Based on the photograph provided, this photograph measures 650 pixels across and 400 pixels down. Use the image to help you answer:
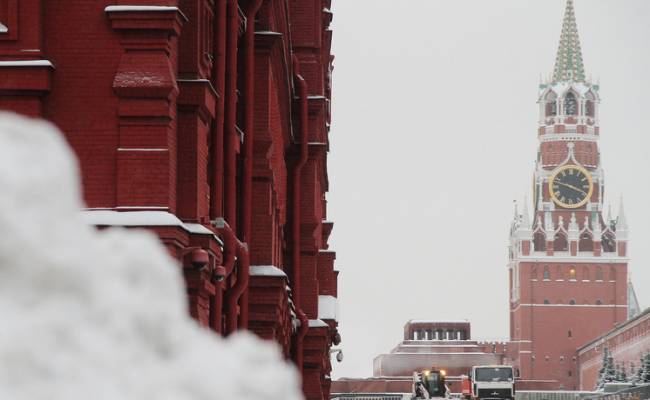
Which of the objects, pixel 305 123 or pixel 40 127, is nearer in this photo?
pixel 40 127

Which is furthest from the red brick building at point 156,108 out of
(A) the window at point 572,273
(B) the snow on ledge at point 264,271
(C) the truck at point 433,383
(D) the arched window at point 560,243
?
(D) the arched window at point 560,243

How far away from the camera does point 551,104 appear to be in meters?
174

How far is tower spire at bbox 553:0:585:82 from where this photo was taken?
17775cm

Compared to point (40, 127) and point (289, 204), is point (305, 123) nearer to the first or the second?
point (289, 204)

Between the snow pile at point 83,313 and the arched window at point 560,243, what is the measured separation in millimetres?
169560

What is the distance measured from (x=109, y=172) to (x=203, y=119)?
1576 mm

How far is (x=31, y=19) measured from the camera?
8.16m

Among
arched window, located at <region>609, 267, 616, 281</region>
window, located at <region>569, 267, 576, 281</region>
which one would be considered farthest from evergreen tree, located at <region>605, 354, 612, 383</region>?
arched window, located at <region>609, 267, 616, 281</region>

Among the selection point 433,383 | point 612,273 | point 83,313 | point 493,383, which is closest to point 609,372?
point 493,383

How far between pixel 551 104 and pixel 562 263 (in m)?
18.9

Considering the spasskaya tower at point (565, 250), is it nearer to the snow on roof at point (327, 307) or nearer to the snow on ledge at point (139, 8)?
the snow on roof at point (327, 307)

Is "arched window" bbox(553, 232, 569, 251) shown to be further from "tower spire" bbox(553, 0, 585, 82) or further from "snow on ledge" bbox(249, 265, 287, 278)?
"snow on ledge" bbox(249, 265, 287, 278)

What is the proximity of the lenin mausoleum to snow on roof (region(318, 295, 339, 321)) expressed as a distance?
408 ft

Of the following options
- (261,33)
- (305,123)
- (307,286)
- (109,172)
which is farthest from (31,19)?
(307,286)
